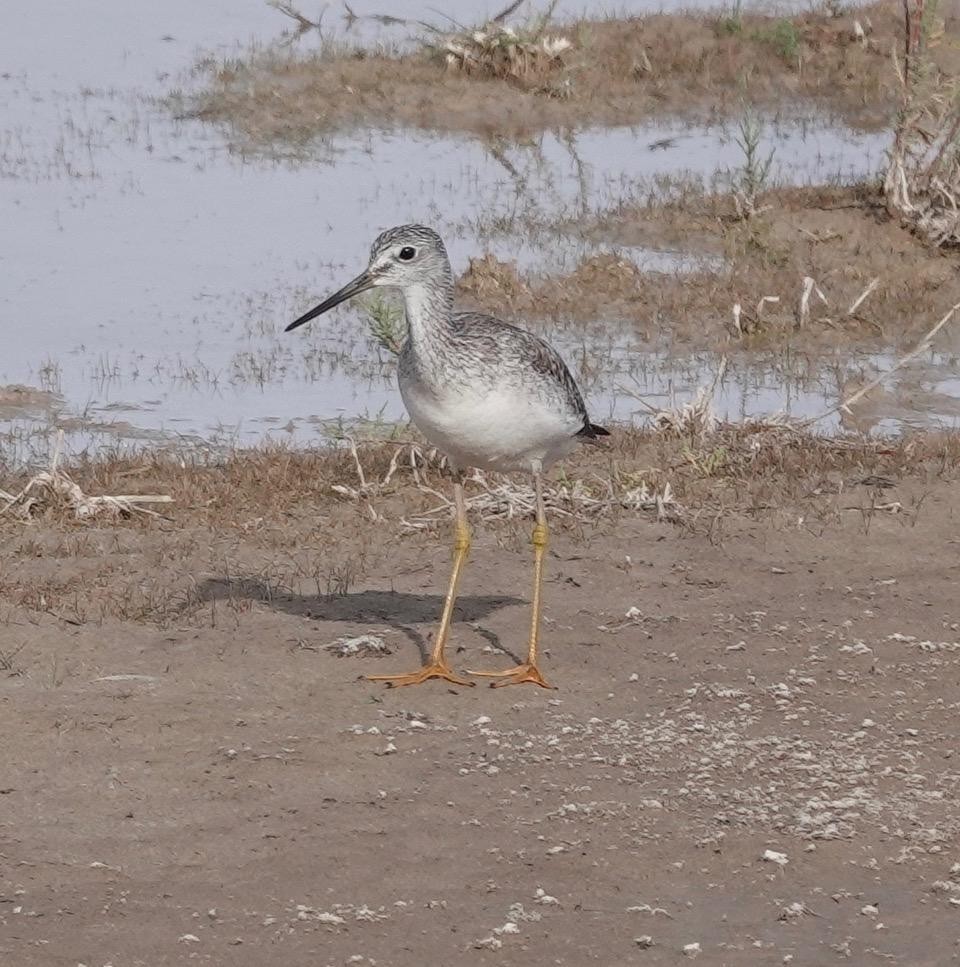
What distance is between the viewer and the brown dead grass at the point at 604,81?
1967 cm

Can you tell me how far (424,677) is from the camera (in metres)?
7.82

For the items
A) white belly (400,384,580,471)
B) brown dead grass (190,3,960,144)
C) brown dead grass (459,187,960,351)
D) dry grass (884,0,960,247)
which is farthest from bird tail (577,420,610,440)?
brown dead grass (190,3,960,144)

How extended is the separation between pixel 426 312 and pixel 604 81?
530 inches

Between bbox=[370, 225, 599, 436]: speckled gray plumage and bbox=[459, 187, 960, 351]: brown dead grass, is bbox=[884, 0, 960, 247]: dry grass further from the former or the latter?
bbox=[370, 225, 599, 436]: speckled gray plumage

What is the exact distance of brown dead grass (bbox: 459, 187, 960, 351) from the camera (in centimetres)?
1384

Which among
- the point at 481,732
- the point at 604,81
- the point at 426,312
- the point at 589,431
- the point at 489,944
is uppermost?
the point at 604,81

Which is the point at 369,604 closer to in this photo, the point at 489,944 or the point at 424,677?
the point at 424,677

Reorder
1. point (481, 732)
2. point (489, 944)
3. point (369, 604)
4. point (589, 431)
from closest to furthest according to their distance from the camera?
point (489, 944)
point (481, 732)
point (589, 431)
point (369, 604)

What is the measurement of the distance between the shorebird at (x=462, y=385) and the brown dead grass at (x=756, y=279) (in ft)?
19.2

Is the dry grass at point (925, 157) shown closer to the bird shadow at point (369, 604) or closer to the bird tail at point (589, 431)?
the bird tail at point (589, 431)

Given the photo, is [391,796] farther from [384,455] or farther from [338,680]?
[384,455]

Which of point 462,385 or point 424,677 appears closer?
point 462,385

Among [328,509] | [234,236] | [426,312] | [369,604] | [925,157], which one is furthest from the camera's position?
[234,236]

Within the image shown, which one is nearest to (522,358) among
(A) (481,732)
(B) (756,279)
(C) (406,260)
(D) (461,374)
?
(D) (461,374)
